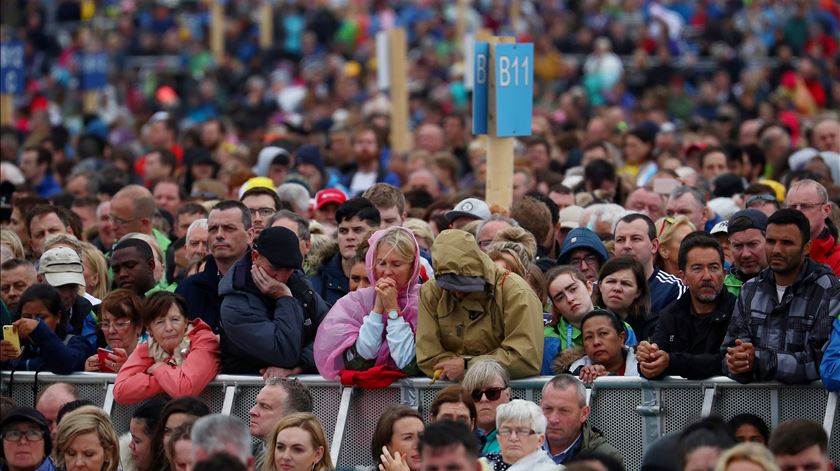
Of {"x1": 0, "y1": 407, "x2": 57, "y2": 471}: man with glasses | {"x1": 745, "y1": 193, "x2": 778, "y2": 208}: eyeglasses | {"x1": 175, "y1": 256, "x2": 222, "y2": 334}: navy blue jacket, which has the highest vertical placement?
{"x1": 745, "y1": 193, "x2": 778, "y2": 208}: eyeglasses

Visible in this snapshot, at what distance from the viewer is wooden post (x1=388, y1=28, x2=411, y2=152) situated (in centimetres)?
2206

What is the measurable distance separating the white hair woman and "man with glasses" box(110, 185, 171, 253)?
5428 mm

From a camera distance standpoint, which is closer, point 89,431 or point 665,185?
point 89,431

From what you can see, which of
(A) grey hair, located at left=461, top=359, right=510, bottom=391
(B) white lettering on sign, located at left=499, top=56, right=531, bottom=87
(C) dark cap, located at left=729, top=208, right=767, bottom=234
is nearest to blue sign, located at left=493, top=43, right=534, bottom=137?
(B) white lettering on sign, located at left=499, top=56, right=531, bottom=87

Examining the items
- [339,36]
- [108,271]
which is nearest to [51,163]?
[108,271]

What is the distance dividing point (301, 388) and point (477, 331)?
101 centimetres

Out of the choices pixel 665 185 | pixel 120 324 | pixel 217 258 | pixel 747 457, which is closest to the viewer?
pixel 747 457

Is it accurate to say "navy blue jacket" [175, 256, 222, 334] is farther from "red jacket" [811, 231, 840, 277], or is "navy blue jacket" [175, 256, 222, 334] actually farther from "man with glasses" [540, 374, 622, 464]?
"red jacket" [811, 231, 840, 277]

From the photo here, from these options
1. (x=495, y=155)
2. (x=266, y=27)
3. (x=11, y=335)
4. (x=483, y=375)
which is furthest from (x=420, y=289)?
(x=266, y=27)

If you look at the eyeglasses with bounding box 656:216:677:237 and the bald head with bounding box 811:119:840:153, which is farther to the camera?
the bald head with bounding box 811:119:840:153

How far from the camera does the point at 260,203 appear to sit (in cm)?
1354

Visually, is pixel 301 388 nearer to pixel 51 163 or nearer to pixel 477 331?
pixel 477 331

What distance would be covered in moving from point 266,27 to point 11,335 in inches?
1060

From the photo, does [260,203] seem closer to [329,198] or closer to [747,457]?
[329,198]
